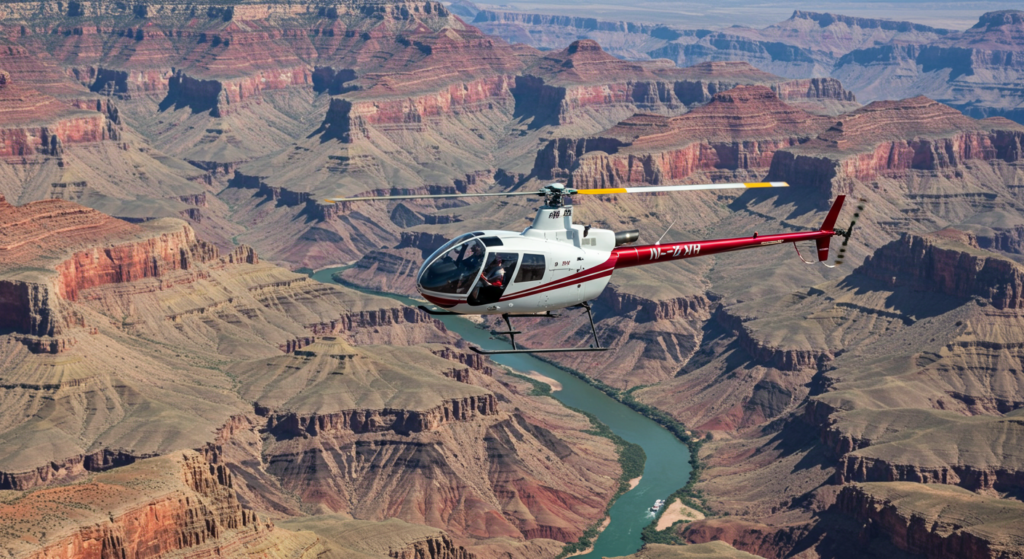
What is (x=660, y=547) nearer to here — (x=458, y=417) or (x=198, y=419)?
(x=458, y=417)

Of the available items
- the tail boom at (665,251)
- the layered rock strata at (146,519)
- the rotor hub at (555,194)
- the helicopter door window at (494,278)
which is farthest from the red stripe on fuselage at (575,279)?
the layered rock strata at (146,519)

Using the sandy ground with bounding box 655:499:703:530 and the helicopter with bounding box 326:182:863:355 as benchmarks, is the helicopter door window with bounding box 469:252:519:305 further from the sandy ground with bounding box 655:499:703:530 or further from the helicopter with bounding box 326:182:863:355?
the sandy ground with bounding box 655:499:703:530

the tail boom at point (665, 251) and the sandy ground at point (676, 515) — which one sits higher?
the tail boom at point (665, 251)

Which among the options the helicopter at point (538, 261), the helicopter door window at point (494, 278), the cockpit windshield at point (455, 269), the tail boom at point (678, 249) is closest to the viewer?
the cockpit windshield at point (455, 269)

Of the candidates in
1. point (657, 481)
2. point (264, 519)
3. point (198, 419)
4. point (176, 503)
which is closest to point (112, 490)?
point (176, 503)

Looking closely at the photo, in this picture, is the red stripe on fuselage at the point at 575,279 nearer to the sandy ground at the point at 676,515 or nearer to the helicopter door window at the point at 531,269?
the helicopter door window at the point at 531,269

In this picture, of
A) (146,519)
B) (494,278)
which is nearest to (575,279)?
(494,278)

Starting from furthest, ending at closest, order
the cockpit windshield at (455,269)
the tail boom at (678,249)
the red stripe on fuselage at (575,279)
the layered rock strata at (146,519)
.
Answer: the layered rock strata at (146,519) → the tail boom at (678,249) → the red stripe on fuselage at (575,279) → the cockpit windshield at (455,269)

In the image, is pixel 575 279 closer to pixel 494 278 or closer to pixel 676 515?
pixel 494 278

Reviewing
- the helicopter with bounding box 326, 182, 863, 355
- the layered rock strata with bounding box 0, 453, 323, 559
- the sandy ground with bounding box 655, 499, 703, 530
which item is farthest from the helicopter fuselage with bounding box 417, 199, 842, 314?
the sandy ground with bounding box 655, 499, 703, 530
